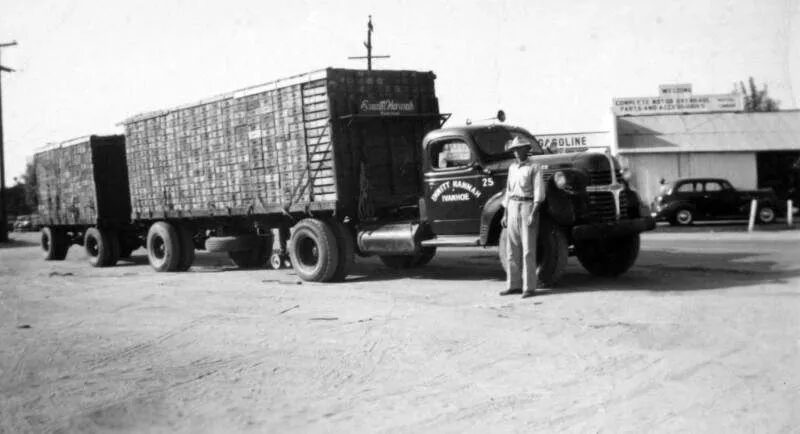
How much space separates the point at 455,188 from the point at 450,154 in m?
0.56

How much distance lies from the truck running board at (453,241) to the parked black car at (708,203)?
53.6 ft

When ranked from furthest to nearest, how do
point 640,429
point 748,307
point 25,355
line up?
point 748,307
point 25,355
point 640,429

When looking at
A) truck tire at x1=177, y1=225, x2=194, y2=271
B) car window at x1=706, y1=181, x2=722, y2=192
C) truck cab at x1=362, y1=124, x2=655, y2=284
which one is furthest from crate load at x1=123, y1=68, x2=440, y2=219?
car window at x1=706, y1=181, x2=722, y2=192

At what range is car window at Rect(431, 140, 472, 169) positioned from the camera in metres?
10.4

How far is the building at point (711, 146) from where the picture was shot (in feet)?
108

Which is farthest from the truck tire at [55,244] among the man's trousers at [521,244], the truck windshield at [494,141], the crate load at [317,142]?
the man's trousers at [521,244]

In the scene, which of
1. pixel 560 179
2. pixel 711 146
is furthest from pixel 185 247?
pixel 711 146

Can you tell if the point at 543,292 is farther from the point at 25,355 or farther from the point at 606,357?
the point at 25,355

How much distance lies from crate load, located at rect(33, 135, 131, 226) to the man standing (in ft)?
39.1

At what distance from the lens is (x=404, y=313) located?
8125 millimetres

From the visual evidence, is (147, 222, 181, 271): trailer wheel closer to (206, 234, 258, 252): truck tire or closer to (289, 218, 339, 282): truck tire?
(206, 234, 258, 252): truck tire

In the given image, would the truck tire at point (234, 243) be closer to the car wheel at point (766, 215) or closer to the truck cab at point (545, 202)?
the truck cab at point (545, 202)

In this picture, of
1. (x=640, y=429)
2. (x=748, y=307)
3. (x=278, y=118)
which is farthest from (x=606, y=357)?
(x=278, y=118)

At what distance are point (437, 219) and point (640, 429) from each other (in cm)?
654
